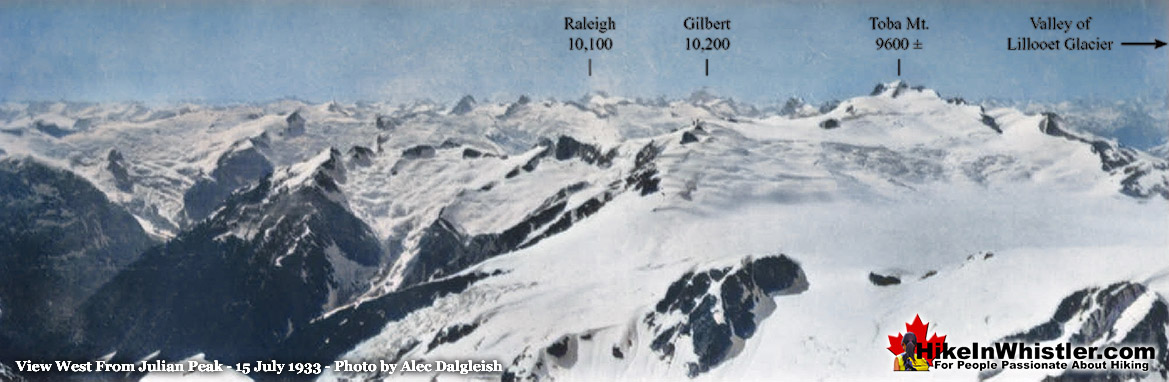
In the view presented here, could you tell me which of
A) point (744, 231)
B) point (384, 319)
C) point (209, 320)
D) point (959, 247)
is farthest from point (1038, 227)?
point (209, 320)

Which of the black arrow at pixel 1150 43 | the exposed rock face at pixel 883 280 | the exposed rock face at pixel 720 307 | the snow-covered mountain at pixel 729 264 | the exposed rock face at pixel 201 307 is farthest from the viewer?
the exposed rock face at pixel 201 307

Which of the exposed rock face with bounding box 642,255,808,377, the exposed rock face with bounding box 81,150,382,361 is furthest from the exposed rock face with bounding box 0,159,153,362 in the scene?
the exposed rock face with bounding box 642,255,808,377

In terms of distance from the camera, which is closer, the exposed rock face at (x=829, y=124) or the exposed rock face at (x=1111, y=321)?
the exposed rock face at (x=1111, y=321)

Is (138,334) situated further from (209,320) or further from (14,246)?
(14,246)

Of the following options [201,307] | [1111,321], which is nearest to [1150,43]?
[1111,321]

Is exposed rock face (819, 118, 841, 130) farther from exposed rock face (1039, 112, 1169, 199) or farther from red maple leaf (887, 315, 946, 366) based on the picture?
red maple leaf (887, 315, 946, 366)

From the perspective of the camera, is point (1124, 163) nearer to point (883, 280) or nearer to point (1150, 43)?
point (883, 280)

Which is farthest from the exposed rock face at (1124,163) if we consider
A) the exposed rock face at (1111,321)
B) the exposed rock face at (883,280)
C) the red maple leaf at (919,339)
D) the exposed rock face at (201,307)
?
the exposed rock face at (201,307)

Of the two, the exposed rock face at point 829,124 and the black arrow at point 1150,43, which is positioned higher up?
the black arrow at point 1150,43
